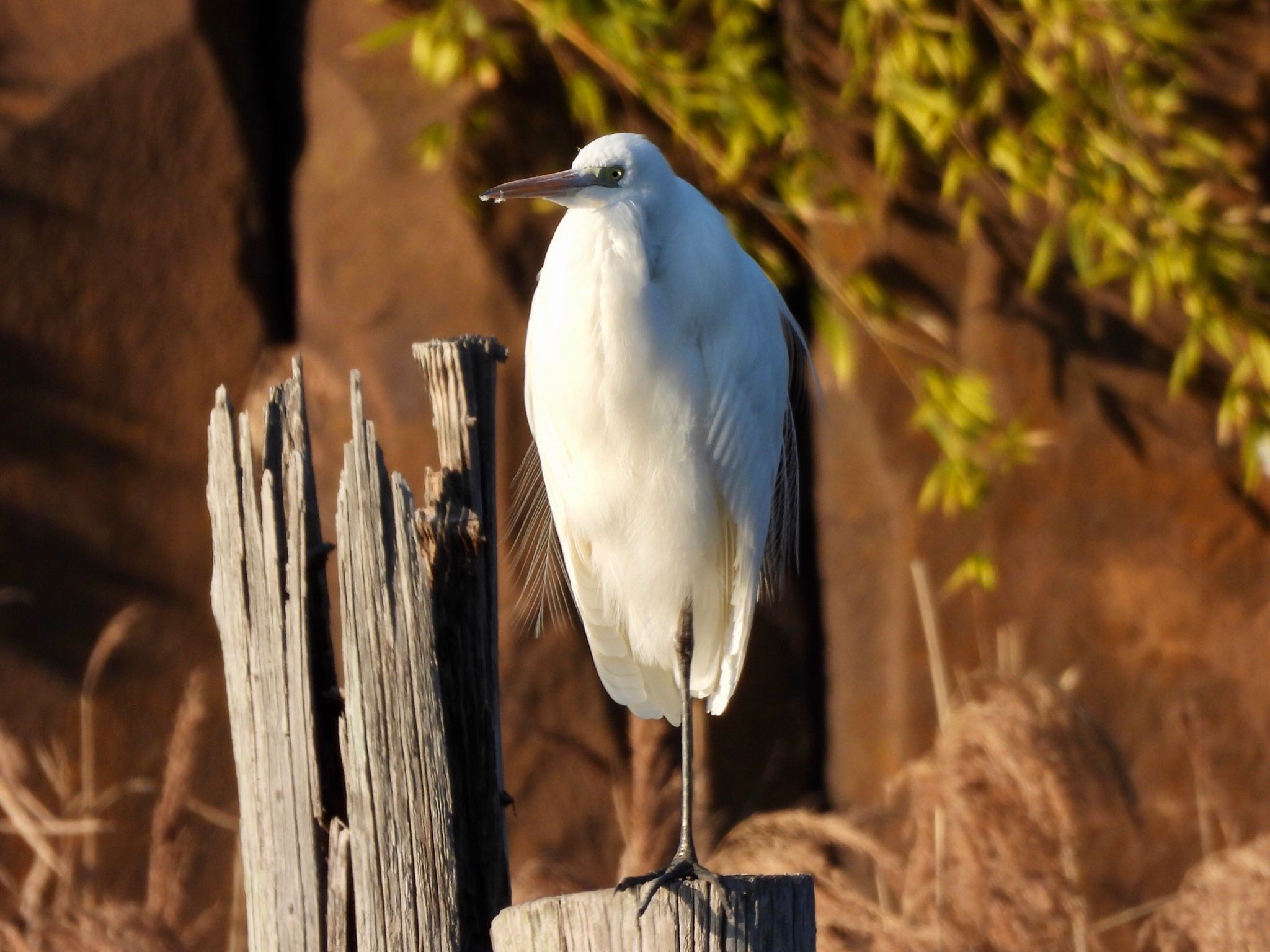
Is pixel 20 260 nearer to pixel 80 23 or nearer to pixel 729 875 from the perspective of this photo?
pixel 80 23

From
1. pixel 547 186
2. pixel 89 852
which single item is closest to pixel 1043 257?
pixel 547 186

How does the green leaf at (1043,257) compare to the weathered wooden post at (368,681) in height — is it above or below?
above

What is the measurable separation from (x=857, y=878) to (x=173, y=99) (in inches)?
88.4

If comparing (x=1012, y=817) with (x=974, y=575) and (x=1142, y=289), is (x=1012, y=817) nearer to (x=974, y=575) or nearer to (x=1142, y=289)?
(x=974, y=575)

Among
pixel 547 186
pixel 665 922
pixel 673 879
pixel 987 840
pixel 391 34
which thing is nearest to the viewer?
pixel 665 922

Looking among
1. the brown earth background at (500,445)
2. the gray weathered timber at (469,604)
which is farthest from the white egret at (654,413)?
the brown earth background at (500,445)

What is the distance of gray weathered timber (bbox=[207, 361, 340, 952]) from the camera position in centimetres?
158

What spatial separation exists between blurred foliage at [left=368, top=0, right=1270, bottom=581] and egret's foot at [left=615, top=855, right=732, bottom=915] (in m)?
1.53

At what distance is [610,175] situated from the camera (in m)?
1.90

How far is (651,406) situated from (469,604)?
1.45ft

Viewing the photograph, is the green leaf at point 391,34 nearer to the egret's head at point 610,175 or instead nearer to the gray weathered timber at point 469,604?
the egret's head at point 610,175

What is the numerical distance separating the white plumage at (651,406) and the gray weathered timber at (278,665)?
438mm

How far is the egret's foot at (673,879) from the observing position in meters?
1.42

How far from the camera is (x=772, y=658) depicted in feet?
10.6
